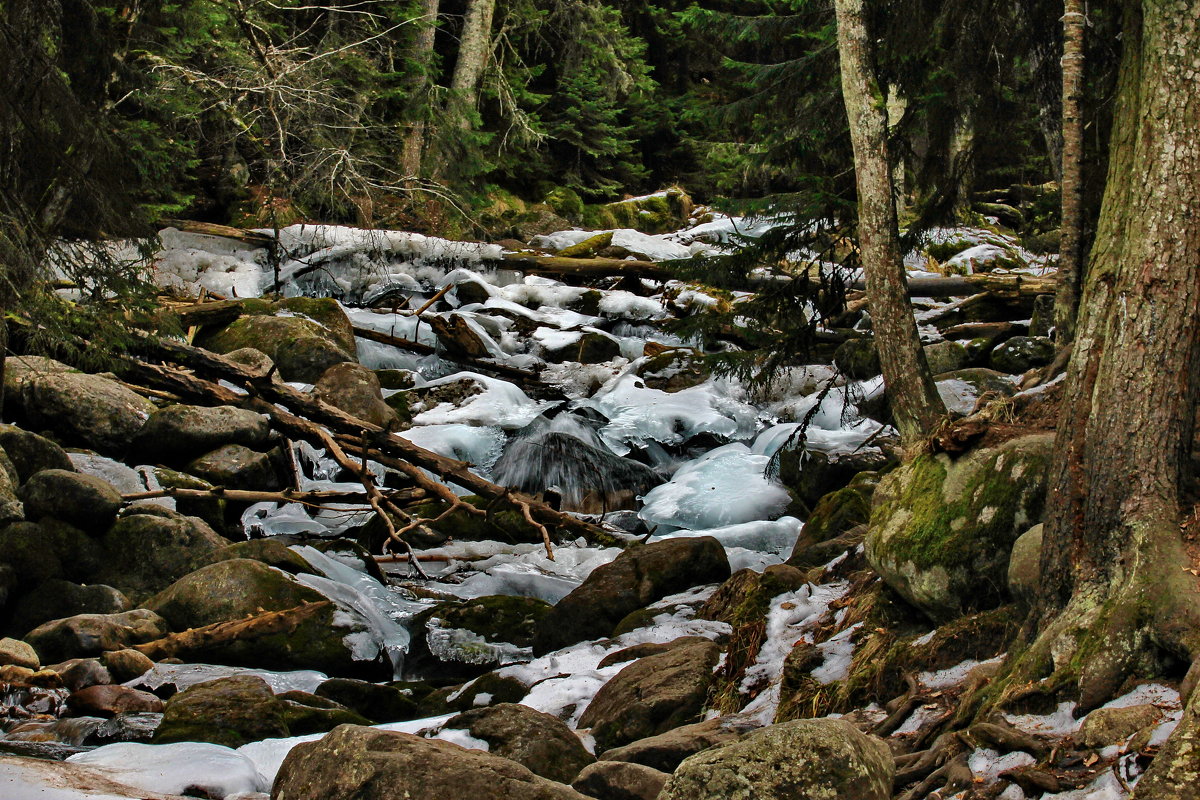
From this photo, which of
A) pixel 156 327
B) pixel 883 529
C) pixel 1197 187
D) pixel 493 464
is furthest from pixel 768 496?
pixel 1197 187

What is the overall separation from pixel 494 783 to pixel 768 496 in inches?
318

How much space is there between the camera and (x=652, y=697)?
557 centimetres

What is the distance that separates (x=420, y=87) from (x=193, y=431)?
41.5ft

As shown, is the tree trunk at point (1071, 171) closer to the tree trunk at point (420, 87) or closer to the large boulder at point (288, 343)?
the large boulder at point (288, 343)

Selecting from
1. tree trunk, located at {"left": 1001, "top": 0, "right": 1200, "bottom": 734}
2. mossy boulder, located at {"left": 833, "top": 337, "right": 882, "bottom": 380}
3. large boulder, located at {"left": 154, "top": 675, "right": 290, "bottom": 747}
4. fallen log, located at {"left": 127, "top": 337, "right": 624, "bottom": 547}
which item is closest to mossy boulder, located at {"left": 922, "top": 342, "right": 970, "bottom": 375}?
mossy boulder, located at {"left": 833, "top": 337, "right": 882, "bottom": 380}

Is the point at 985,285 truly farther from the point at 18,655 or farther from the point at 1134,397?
the point at 18,655

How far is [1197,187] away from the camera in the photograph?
159 inches

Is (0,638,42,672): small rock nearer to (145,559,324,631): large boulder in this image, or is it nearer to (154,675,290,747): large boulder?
(145,559,324,631): large boulder

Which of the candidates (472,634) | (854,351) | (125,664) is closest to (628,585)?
(472,634)

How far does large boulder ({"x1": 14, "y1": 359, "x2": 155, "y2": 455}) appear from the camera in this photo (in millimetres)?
10000

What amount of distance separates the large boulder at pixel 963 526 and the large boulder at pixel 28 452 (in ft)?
23.6

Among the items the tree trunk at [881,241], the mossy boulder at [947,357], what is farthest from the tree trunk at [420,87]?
the tree trunk at [881,241]

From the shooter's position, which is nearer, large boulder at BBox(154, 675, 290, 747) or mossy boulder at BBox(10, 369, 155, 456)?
large boulder at BBox(154, 675, 290, 747)

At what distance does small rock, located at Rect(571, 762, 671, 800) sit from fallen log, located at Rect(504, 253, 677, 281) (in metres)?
14.8
